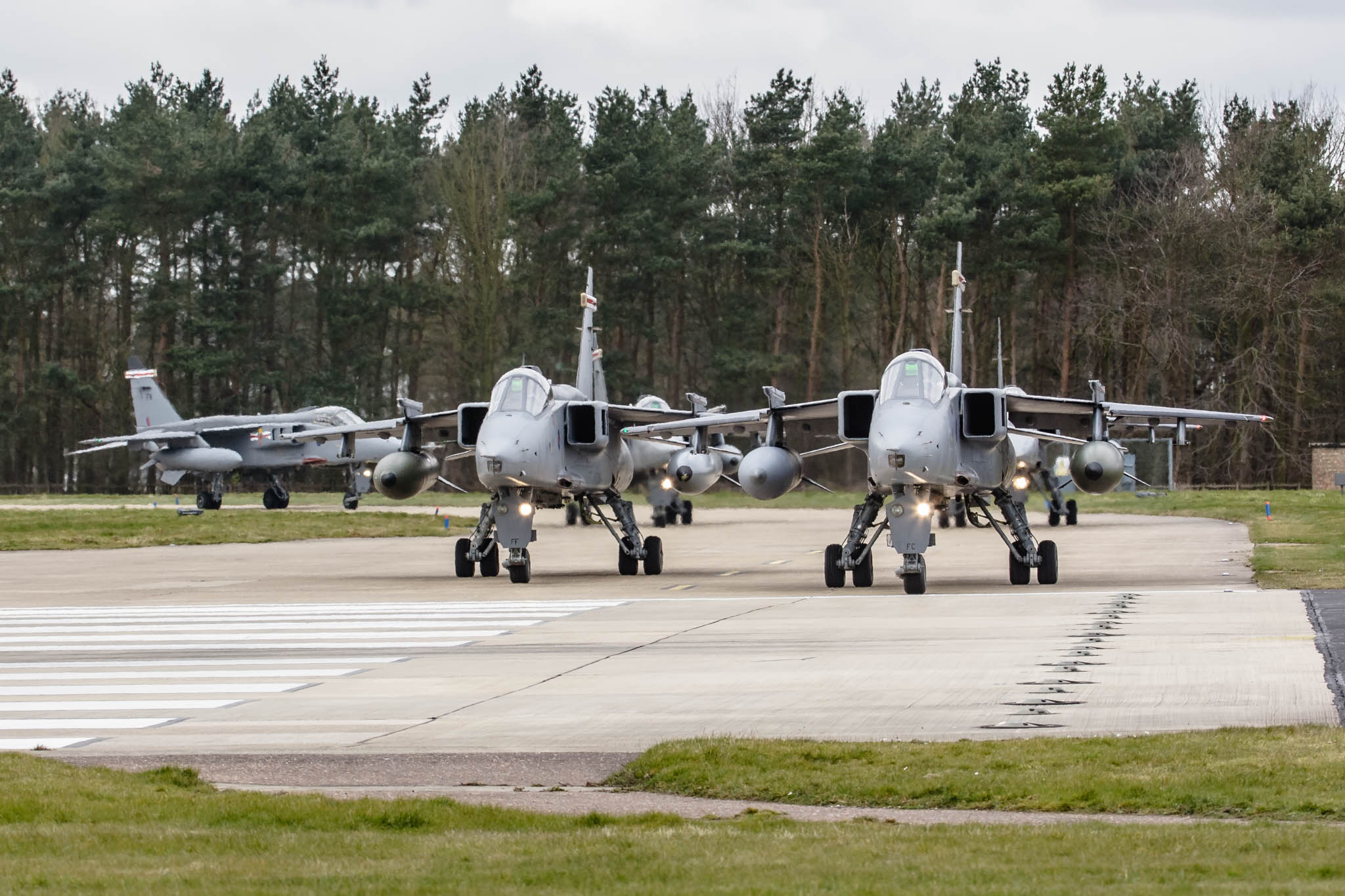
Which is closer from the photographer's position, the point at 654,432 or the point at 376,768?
the point at 376,768

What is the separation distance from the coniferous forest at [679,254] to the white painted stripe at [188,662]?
49334 mm

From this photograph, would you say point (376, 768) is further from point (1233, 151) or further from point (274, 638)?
point (1233, 151)

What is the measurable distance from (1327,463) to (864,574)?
133 feet

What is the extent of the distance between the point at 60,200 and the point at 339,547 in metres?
45.2

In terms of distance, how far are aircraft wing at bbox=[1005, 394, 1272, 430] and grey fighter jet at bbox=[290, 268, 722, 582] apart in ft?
16.6

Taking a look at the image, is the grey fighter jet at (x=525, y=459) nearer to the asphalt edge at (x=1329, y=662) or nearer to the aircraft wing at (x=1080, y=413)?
the aircraft wing at (x=1080, y=413)

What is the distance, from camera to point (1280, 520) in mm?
38000

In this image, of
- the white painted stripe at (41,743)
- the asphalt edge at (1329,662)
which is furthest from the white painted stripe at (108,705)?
the asphalt edge at (1329,662)

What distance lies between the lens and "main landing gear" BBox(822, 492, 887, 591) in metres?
21.3

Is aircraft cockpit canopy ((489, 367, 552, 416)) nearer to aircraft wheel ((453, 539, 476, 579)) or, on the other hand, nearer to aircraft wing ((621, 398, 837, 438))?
aircraft wing ((621, 398, 837, 438))

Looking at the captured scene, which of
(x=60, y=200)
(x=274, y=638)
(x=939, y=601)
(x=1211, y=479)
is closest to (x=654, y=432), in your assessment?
(x=939, y=601)

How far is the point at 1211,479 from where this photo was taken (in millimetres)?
63094

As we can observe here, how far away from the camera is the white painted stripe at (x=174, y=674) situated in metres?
12.5

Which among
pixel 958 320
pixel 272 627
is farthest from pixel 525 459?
pixel 958 320
